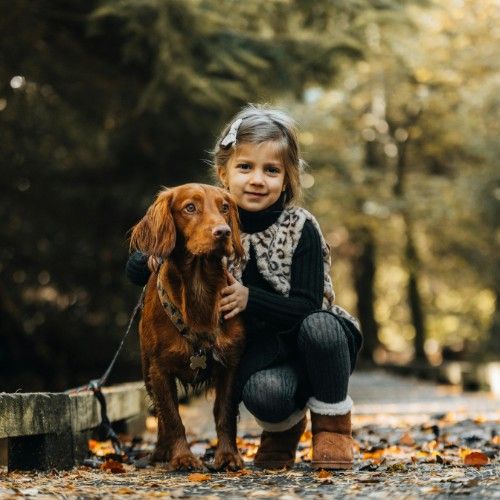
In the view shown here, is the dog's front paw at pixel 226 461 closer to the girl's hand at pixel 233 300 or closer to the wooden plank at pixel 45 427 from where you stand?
the girl's hand at pixel 233 300

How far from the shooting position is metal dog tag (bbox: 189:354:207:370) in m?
4.47

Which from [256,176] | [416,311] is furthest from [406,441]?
[416,311]

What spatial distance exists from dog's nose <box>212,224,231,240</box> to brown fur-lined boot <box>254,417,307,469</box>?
4.07 feet

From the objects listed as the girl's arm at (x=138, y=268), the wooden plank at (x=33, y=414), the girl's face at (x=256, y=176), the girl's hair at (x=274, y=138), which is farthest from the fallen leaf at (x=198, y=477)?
the girl's hair at (x=274, y=138)

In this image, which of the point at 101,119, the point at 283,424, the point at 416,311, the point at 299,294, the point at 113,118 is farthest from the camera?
the point at 416,311

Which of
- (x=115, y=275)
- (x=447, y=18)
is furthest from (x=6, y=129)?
(x=447, y=18)

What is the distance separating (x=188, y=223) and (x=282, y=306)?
0.63 meters

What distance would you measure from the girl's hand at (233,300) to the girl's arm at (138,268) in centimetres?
60

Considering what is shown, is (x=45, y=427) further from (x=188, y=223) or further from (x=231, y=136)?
(x=231, y=136)

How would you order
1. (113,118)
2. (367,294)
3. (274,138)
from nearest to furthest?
1. (274,138)
2. (113,118)
3. (367,294)

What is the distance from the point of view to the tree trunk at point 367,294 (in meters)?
28.4

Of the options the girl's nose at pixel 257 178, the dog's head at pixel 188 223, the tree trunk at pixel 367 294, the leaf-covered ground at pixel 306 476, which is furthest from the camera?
the tree trunk at pixel 367 294

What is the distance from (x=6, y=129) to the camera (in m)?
12.0

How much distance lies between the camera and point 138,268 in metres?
4.95
